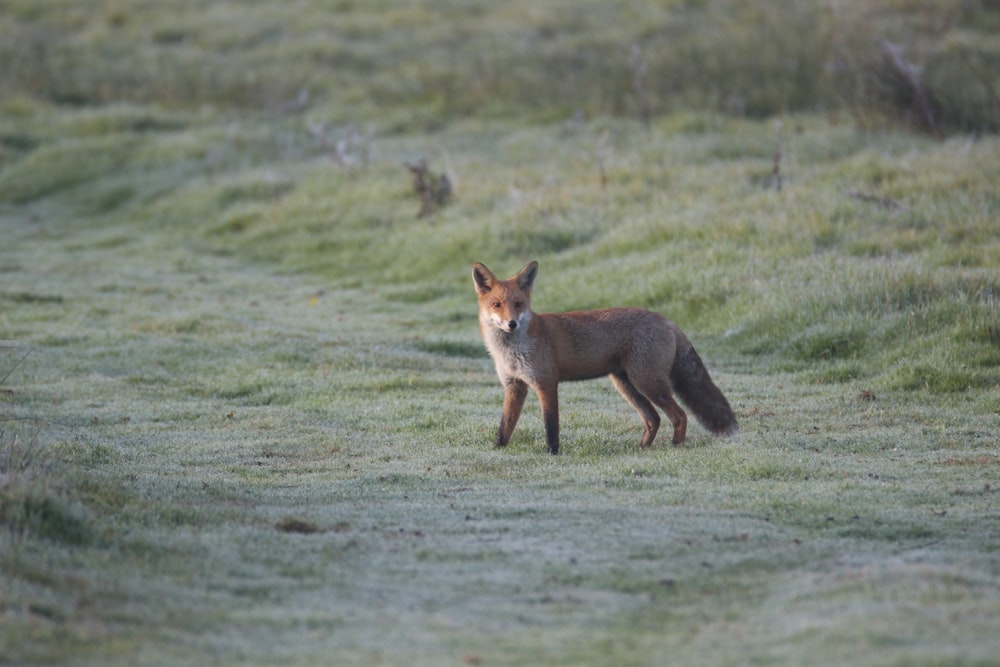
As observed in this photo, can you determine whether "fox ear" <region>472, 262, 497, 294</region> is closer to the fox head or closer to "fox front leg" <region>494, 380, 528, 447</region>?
the fox head

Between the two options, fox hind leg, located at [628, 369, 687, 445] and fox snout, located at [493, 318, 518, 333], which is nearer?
fox snout, located at [493, 318, 518, 333]

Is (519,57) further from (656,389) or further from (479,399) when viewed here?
(656,389)

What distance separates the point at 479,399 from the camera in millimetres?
11734

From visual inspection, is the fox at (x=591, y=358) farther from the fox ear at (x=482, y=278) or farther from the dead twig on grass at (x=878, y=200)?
the dead twig on grass at (x=878, y=200)

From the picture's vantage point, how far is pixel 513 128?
94.4 feet

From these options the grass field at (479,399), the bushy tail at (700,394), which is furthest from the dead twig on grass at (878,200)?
the bushy tail at (700,394)

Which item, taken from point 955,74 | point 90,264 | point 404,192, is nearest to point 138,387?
point 90,264

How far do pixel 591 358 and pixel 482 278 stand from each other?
117 centimetres

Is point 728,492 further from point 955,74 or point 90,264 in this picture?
point 955,74

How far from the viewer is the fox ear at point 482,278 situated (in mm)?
9695

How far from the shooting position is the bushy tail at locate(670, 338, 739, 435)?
9.61 meters

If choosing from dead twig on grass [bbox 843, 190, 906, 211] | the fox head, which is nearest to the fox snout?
the fox head

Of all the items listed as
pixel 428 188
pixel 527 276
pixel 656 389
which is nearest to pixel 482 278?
pixel 527 276

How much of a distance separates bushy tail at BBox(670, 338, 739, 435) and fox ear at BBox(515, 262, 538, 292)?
4.47 ft
